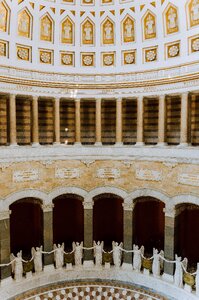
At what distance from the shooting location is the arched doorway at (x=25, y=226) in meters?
12.4

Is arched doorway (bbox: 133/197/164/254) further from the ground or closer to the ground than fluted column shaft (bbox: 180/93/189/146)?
closer to the ground

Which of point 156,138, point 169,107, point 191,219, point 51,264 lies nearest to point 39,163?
point 51,264

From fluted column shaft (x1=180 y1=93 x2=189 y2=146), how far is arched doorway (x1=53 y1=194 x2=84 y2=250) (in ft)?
16.7

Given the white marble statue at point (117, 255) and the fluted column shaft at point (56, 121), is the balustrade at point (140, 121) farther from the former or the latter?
the white marble statue at point (117, 255)

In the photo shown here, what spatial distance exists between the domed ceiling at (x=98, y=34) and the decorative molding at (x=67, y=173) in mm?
3764

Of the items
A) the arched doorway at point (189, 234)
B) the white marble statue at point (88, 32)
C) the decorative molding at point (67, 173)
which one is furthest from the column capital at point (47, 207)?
the white marble statue at point (88, 32)

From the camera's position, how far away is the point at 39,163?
11.2 m

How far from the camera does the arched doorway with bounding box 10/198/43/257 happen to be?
12.4 m

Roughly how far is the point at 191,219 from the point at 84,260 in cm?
437

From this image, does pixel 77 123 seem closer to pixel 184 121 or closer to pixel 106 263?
pixel 184 121

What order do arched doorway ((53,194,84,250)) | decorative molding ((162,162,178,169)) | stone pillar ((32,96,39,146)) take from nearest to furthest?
decorative molding ((162,162,178,169)) → stone pillar ((32,96,39,146)) → arched doorway ((53,194,84,250))

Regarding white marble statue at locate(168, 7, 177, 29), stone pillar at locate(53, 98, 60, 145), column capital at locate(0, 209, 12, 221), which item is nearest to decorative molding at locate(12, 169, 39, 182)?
column capital at locate(0, 209, 12, 221)

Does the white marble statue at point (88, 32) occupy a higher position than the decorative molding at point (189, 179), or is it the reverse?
the white marble statue at point (88, 32)

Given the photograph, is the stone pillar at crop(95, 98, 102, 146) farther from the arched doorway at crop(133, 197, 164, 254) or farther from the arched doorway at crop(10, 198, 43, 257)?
the arched doorway at crop(10, 198, 43, 257)
